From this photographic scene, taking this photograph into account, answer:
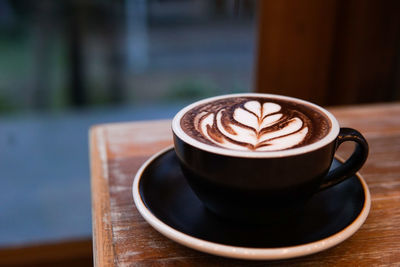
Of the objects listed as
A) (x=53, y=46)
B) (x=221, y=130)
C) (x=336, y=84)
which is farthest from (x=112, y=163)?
(x=336, y=84)

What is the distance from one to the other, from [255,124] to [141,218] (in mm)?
159

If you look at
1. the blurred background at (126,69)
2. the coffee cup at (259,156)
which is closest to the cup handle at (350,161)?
the coffee cup at (259,156)

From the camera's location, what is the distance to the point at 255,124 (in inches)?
17.4

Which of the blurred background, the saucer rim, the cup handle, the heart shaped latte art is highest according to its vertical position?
the heart shaped latte art

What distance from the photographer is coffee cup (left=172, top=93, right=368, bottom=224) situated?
0.37 metres

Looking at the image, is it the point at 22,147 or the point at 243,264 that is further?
the point at 22,147

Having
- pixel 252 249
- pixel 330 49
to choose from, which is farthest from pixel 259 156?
pixel 330 49

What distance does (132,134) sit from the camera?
0.70 meters

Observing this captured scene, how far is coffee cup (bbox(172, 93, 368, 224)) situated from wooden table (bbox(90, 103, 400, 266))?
0.18 ft

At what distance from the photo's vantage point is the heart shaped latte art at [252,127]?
407 mm

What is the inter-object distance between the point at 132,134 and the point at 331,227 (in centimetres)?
39

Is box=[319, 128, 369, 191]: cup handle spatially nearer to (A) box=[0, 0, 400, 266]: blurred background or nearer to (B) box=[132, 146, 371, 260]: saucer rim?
(B) box=[132, 146, 371, 260]: saucer rim

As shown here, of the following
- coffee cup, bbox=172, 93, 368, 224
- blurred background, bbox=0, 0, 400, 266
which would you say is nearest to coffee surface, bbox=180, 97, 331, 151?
coffee cup, bbox=172, 93, 368, 224

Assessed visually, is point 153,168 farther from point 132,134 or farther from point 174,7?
point 174,7
